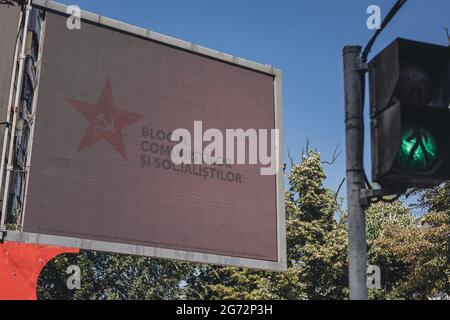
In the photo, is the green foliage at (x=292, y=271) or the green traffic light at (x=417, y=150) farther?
the green foliage at (x=292, y=271)

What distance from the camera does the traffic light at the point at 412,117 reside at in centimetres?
479

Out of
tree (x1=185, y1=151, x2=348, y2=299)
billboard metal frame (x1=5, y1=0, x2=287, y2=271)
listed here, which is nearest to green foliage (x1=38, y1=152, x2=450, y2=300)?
tree (x1=185, y1=151, x2=348, y2=299)

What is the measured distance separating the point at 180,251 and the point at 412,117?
11047 millimetres

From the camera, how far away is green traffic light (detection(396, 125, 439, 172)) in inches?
189

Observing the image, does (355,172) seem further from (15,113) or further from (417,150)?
(15,113)

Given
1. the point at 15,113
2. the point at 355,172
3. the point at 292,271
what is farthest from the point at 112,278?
the point at 355,172

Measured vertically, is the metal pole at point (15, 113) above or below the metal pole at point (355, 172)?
above

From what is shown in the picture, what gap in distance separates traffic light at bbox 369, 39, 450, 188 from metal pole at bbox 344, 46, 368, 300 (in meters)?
0.54

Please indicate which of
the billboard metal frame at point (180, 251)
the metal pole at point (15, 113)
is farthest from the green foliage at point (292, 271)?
the metal pole at point (15, 113)

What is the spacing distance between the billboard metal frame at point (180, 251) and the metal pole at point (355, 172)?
30.7 feet

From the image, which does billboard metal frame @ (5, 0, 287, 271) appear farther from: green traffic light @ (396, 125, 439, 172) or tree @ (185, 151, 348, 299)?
tree @ (185, 151, 348, 299)

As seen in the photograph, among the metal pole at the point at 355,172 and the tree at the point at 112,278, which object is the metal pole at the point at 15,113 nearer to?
the metal pole at the point at 355,172

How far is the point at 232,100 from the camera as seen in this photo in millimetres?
17312
